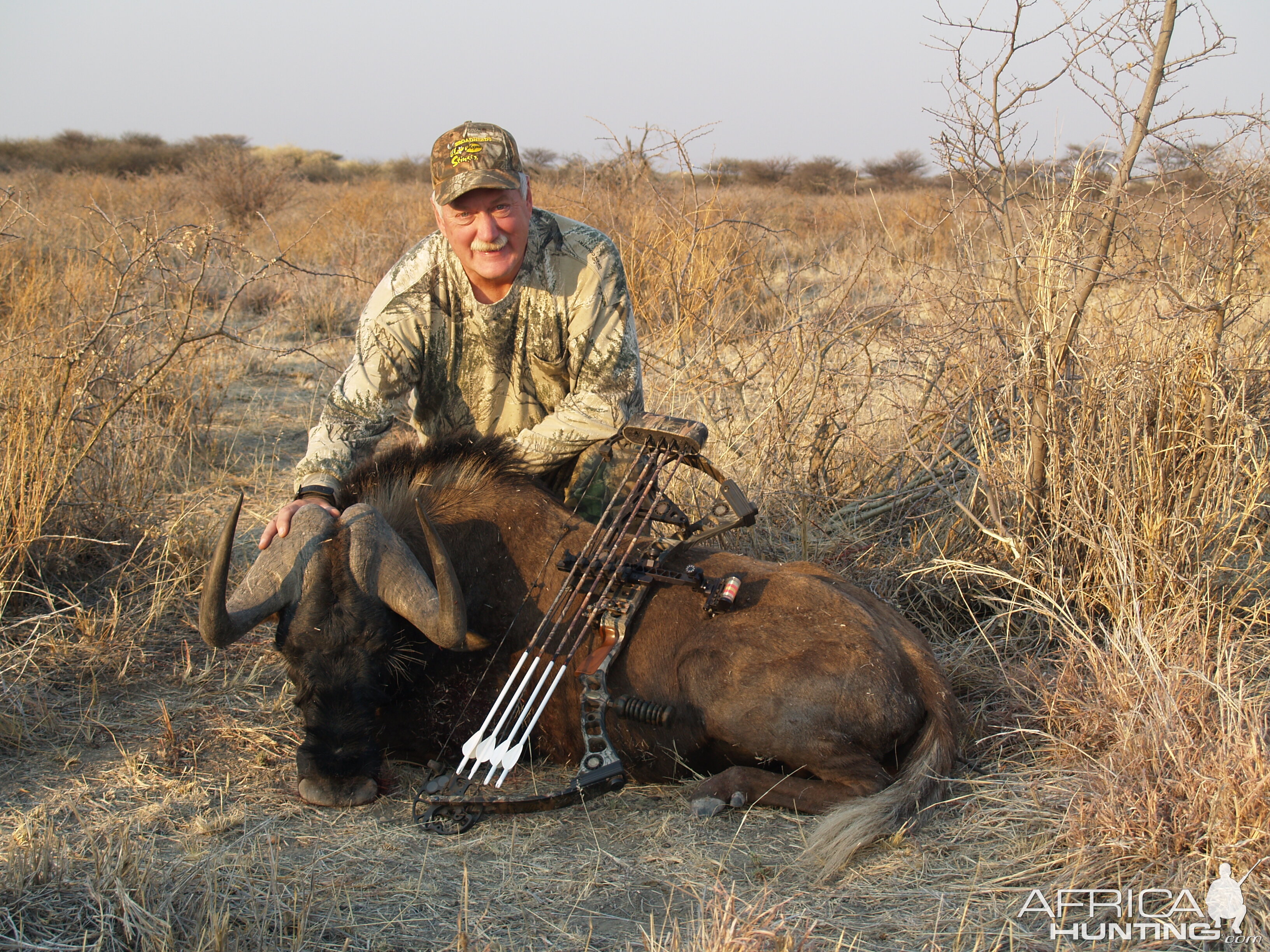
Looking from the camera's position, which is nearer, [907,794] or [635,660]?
[907,794]

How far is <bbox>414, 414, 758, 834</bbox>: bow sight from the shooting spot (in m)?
3.05

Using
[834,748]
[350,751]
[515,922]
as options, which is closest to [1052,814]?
[834,748]

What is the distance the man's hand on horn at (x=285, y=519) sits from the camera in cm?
310

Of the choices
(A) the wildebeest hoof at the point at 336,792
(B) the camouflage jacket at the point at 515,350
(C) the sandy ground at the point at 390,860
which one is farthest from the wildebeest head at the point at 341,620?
(B) the camouflage jacket at the point at 515,350

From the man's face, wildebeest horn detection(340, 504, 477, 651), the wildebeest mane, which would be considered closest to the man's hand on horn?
wildebeest horn detection(340, 504, 477, 651)

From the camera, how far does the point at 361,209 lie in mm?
15125

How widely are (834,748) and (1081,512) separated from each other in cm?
142

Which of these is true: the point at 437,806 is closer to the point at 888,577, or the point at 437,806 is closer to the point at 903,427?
the point at 888,577

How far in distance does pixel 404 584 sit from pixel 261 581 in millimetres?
419

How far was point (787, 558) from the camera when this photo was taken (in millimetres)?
4645

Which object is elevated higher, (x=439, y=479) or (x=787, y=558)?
(x=439, y=479)

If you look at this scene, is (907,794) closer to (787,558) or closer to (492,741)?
(492,741)

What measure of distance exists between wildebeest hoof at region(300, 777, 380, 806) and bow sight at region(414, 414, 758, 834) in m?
0.16

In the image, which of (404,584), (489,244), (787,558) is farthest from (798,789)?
(489,244)
